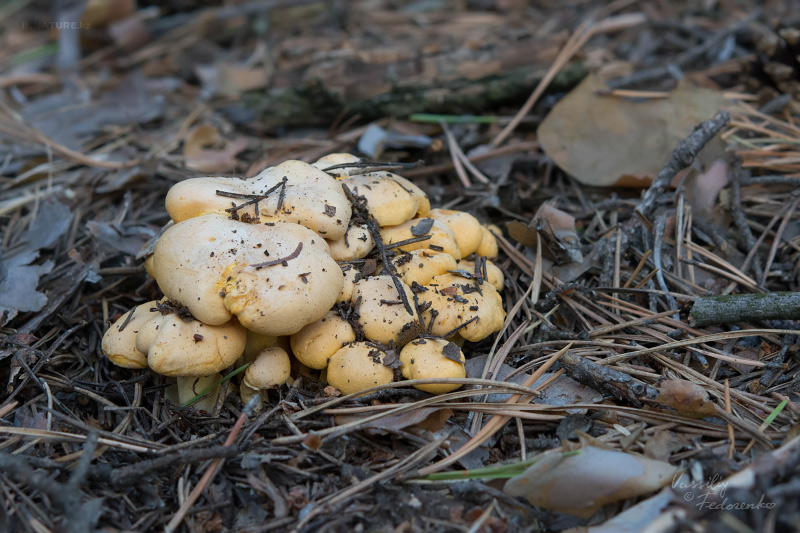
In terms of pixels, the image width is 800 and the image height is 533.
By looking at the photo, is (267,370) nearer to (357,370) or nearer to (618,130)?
(357,370)

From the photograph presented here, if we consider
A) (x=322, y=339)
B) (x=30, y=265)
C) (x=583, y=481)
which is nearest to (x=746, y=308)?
(x=583, y=481)

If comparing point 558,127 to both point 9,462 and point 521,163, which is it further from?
point 9,462

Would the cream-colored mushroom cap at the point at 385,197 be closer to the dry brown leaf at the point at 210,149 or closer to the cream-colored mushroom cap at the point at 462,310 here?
the cream-colored mushroom cap at the point at 462,310

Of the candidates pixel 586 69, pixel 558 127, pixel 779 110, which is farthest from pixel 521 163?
pixel 779 110

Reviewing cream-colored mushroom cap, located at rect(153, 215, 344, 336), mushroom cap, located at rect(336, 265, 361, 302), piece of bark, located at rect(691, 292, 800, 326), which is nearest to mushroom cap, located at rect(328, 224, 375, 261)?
mushroom cap, located at rect(336, 265, 361, 302)

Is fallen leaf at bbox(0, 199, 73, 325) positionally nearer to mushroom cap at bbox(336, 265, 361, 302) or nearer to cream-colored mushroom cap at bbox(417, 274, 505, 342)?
mushroom cap at bbox(336, 265, 361, 302)

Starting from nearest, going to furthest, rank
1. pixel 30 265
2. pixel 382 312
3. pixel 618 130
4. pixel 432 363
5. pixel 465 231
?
pixel 432 363 < pixel 382 312 < pixel 465 231 < pixel 30 265 < pixel 618 130
